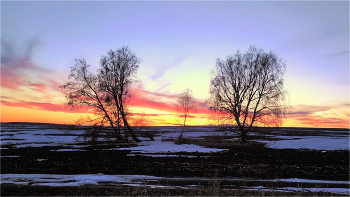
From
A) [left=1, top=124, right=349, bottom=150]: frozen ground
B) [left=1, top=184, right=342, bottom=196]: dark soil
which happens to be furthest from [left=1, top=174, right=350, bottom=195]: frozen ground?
[left=1, top=124, right=349, bottom=150]: frozen ground

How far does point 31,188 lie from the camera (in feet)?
28.5

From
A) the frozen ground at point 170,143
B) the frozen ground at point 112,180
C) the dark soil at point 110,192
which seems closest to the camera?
the dark soil at point 110,192

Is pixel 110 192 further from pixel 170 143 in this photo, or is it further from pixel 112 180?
pixel 170 143

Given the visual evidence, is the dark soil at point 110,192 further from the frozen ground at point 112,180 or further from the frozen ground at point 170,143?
the frozen ground at point 170,143

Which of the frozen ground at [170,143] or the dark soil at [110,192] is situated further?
the frozen ground at [170,143]

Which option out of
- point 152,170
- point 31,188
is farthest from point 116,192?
point 152,170

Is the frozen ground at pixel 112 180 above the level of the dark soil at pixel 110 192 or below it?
below

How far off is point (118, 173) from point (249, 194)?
22.2 feet

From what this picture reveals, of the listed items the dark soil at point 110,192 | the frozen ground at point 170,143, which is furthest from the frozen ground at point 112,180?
the frozen ground at point 170,143

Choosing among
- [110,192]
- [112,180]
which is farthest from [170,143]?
[110,192]

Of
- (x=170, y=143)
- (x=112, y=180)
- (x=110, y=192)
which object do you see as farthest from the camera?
(x=170, y=143)

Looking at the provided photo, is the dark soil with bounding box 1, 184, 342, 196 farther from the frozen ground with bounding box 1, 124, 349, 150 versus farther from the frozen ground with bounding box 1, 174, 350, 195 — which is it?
the frozen ground with bounding box 1, 124, 349, 150

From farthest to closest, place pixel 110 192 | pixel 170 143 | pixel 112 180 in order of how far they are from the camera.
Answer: pixel 170 143, pixel 112 180, pixel 110 192

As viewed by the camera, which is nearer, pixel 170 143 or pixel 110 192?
pixel 110 192
